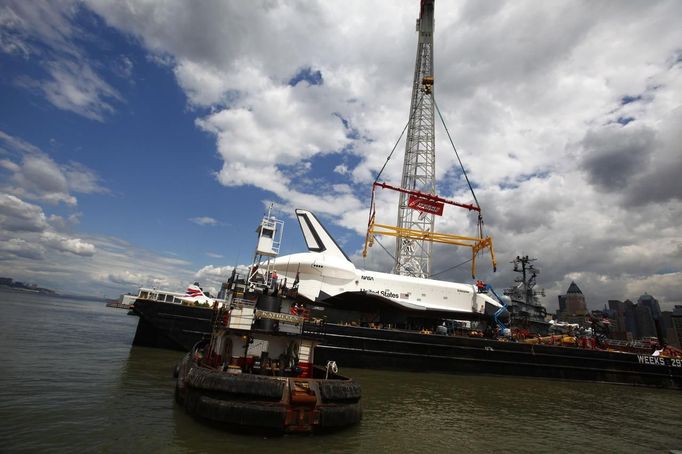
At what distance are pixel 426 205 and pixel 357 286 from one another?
1453cm

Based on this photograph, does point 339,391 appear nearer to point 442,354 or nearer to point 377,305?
point 442,354

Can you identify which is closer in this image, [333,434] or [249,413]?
[249,413]

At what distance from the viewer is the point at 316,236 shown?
3344 centimetres

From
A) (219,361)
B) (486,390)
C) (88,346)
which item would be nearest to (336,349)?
(486,390)

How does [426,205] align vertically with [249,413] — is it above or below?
above

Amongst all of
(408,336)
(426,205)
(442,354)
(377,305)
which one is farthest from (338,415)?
(426,205)

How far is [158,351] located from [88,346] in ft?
19.1

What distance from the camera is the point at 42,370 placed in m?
15.5

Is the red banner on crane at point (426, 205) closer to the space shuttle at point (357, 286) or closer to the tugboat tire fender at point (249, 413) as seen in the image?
the space shuttle at point (357, 286)

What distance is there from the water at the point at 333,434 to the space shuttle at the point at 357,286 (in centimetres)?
805

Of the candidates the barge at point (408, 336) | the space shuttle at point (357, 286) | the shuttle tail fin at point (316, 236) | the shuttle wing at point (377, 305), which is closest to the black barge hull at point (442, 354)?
the barge at point (408, 336)

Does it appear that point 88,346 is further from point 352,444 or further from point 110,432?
point 352,444

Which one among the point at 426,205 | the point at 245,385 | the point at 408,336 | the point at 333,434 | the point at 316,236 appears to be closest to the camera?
the point at 245,385

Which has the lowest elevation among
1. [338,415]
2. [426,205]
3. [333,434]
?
[333,434]
